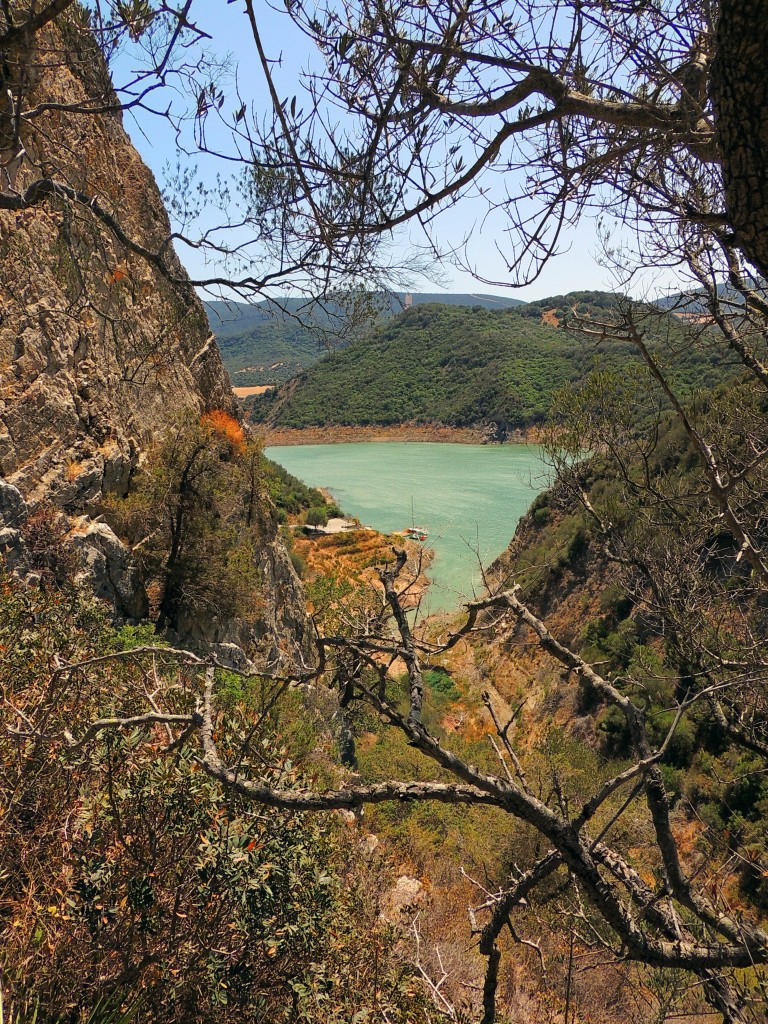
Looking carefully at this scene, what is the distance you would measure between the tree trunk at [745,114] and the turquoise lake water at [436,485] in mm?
19651

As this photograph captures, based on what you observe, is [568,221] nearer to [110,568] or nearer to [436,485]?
[110,568]

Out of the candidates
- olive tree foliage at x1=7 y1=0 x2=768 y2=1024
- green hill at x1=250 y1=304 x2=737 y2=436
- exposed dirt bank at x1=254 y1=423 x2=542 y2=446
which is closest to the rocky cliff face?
olive tree foliage at x1=7 y1=0 x2=768 y2=1024

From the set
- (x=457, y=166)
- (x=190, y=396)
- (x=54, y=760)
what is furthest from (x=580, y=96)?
(x=190, y=396)

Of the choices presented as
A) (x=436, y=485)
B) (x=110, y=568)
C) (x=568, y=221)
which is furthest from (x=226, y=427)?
(x=436, y=485)

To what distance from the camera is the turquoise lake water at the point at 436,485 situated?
27.4 metres

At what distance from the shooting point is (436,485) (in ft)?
129

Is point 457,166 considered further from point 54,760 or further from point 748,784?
point 748,784

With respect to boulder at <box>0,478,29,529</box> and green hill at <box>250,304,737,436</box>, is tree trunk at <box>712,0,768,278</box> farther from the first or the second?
green hill at <box>250,304,737,436</box>

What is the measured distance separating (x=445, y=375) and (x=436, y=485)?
2737 cm

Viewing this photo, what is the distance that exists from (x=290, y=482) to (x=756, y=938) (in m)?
33.7

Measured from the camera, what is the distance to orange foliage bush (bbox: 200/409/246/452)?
11.4 m

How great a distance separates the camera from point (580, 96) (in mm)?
2039

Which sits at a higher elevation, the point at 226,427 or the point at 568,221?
the point at 568,221

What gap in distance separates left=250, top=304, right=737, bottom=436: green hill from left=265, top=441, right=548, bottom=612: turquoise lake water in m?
3.60
